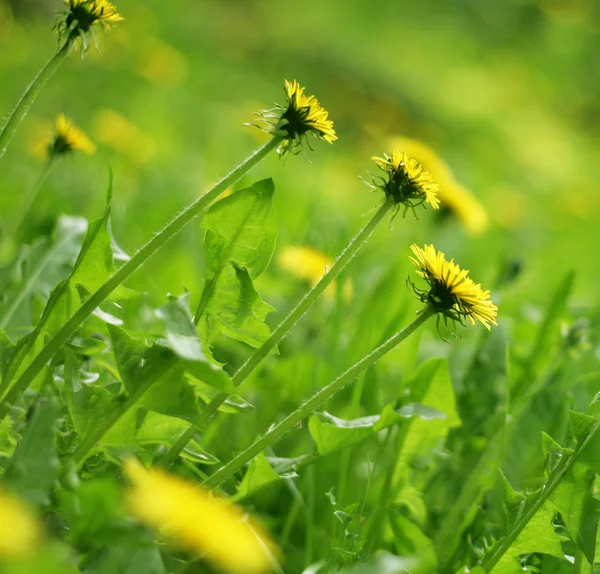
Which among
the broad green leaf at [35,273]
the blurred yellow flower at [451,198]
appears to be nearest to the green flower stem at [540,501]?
the broad green leaf at [35,273]

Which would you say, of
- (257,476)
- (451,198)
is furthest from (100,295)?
(451,198)

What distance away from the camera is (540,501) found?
0.71m

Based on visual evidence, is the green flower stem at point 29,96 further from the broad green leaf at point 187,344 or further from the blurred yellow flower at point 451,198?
the blurred yellow flower at point 451,198

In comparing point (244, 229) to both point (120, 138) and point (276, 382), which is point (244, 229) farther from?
point (120, 138)

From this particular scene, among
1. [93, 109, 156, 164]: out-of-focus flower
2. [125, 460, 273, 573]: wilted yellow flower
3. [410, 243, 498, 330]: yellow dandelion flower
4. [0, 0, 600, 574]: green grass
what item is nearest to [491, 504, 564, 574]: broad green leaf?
[0, 0, 600, 574]: green grass

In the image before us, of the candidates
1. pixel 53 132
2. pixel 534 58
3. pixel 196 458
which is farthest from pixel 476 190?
pixel 534 58

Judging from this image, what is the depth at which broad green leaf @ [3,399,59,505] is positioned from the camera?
0.50 metres

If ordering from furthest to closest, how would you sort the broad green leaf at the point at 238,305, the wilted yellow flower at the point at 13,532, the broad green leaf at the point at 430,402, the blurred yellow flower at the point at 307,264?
the blurred yellow flower at the point at 307,264 < the broad green leaf at the point at 430,402 < the broad green leaf at the point at 238,305 < the wilted yellow flower at the point at 13,532

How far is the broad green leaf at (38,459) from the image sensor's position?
50cm

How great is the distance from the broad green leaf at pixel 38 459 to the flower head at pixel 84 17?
0.39 m

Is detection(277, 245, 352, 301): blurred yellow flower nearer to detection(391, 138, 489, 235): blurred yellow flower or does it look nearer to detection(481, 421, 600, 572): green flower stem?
detection(391, 138, 489, 235): blurred yellow flower

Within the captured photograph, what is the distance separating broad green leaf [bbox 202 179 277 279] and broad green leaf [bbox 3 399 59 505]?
28 cm

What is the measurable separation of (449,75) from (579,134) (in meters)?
1.83

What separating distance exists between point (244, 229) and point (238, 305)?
8 centimetres
